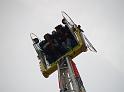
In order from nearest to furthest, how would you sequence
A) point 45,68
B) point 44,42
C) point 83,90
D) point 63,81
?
point 83,90 < point 63,81 < point 45,68 < point 44,42

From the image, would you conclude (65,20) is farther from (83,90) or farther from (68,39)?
(83,90)

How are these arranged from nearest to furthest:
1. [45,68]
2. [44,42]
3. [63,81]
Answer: [63,81] → [45,68] → [44,42]

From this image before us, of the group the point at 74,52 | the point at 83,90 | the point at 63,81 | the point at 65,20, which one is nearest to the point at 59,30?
the point at 65,20

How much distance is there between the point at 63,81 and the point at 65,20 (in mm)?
3488

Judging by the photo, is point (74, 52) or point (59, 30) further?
point (59, 30)

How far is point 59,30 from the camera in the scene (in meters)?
14.9

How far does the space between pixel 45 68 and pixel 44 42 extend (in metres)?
1.72

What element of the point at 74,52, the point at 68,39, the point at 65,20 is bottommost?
the point at 74,52

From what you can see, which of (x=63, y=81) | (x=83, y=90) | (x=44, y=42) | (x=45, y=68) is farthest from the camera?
(x=44, y=42)

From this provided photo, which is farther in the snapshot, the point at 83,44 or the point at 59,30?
the point at 59,30

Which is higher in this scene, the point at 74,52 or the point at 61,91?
the point at 74,52

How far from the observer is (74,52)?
45.4 feet

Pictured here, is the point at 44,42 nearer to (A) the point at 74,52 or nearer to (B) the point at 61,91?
(A) the point at 74,52

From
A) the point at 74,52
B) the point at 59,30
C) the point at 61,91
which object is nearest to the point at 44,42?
the point at 59,30
